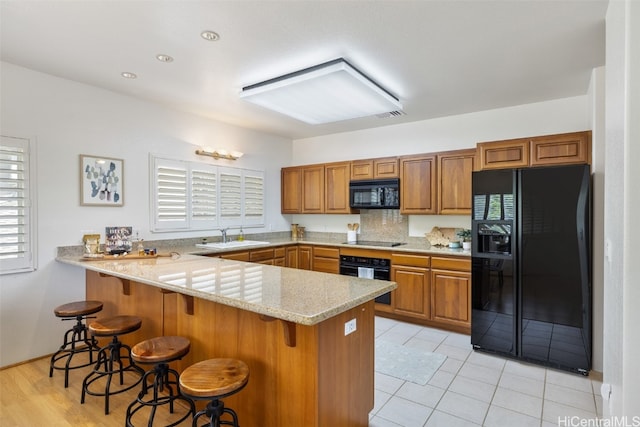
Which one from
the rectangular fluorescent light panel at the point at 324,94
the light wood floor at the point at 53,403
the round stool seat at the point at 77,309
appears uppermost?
the rectangular fluorescent light panel at the point at 324,94

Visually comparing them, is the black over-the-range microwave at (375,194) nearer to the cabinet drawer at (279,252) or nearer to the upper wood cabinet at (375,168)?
the upper wood cabinet at (375,168)

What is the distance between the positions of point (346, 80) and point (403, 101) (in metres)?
1.32

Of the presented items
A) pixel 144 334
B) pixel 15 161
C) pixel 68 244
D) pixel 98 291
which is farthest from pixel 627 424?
pixel 15 161

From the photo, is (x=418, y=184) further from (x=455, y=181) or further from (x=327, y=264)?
(x=327, y=264)

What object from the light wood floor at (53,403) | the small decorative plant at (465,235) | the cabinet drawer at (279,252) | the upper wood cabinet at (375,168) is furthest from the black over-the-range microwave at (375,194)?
the light wood floor at (53,403)

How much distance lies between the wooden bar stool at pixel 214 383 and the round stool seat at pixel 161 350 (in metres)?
0.30

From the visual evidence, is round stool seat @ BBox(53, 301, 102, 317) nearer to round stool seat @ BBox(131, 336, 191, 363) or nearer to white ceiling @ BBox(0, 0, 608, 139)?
round stool seat @ BBox(131, 336, 191, 363)

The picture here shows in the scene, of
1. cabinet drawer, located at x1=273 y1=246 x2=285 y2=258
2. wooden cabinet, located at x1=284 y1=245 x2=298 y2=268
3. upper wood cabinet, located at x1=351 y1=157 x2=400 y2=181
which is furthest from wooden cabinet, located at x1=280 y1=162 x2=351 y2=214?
cabinet drawer, located at x1=273 y1=246 x2=285 y2=258

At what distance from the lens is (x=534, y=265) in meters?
3.00

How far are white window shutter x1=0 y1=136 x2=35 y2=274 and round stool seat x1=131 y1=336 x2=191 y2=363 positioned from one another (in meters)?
1.93

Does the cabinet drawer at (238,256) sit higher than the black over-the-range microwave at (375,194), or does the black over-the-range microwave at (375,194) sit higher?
the black over-the-range microwave at (375,194)

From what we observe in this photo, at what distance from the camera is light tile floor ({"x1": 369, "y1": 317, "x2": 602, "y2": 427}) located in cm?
225

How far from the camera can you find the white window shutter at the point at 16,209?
114 inches

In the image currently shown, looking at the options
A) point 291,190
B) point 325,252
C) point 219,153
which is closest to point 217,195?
point 219,153
